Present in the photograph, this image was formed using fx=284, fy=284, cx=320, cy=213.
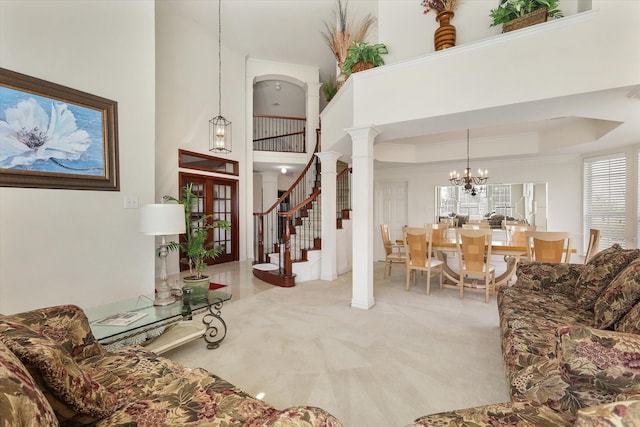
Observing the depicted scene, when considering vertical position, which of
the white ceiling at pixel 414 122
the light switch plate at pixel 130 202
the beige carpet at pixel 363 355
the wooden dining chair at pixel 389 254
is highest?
the white ceiling at pixel 414 122

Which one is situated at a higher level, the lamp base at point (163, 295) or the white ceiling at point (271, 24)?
the white ceiling at point (271, 24)

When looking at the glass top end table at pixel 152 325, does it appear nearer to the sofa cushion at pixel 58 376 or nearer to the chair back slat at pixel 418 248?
the sofa cushion at pixel 58 376

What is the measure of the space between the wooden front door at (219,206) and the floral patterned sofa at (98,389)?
452 cm

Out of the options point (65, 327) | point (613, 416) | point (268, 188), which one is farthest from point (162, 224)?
point (268, 188)

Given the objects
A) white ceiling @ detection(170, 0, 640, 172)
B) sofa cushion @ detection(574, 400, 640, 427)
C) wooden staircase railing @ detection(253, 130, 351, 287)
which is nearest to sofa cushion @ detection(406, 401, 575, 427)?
sofa cushion @ detection(574, 400, 640, 427)

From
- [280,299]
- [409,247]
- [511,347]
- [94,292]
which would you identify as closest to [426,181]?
[409,247]

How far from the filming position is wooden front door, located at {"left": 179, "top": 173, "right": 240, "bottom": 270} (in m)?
5.99

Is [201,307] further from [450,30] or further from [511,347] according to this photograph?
[450,30]

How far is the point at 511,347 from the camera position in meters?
1.60

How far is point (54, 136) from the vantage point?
2639 millimetres

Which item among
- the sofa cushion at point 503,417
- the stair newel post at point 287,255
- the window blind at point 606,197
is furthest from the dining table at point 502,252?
the sofa cushion at point 503,417

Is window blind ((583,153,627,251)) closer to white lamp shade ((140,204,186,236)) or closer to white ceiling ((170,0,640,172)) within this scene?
white ceiling ((170,0,640,172))

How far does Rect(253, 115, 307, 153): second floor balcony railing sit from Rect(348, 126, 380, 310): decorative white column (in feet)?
14.9

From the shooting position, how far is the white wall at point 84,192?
2441mm
